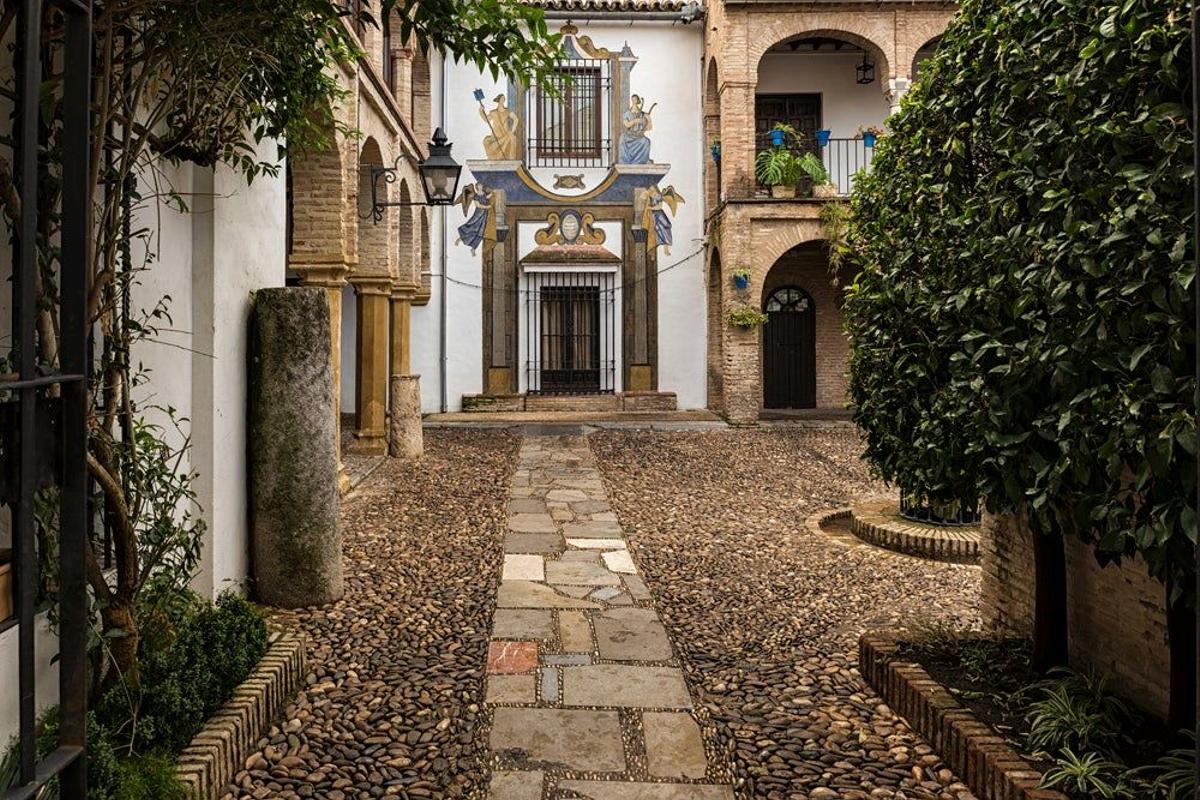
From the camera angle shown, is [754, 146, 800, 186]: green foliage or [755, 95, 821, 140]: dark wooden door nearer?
[754, 146, 800, 186]: green foliage

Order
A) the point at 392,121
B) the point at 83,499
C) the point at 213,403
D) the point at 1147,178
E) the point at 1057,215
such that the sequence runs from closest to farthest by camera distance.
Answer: the point at 83,499 → the point at 1147,178 → the point at 1057,215 → the point at 213,403 → the point at 392,121

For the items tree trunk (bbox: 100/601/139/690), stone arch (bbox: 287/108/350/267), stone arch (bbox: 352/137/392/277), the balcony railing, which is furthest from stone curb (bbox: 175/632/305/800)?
the balcony railing

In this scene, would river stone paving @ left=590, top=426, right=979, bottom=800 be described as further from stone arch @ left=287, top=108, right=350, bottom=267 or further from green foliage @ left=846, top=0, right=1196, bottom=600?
stone arch @ left=287, top=108, right=350, bottom=267

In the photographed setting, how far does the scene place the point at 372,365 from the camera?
10203 millimetres

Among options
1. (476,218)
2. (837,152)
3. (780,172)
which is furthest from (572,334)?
(837,152)

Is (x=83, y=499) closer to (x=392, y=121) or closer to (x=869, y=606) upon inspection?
(x=869, y=606)

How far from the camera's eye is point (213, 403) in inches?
153

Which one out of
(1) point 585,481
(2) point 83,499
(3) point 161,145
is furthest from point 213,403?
(1) point 585,481

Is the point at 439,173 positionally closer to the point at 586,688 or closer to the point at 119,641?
the point at 586,688

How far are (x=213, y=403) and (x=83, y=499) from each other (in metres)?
2.55

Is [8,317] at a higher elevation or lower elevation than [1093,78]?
lower

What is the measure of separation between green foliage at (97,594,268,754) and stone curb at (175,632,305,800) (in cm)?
5

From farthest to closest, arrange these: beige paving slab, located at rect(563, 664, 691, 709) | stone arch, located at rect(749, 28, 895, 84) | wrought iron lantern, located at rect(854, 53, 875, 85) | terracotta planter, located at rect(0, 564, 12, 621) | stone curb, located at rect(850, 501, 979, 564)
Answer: wrought iron lantern, located at rect(854, 53, 875, 85)
stone arch, located at rect(749, 28, 895, 84)
stone curb, located at rect(850, 501, 979, 564)
beige paving slab, located at rect(563, 664, 691, 709)
terracotta planter, located at rect(0, 564, 12, 621)

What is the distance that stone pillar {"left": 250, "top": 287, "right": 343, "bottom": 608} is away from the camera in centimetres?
431
